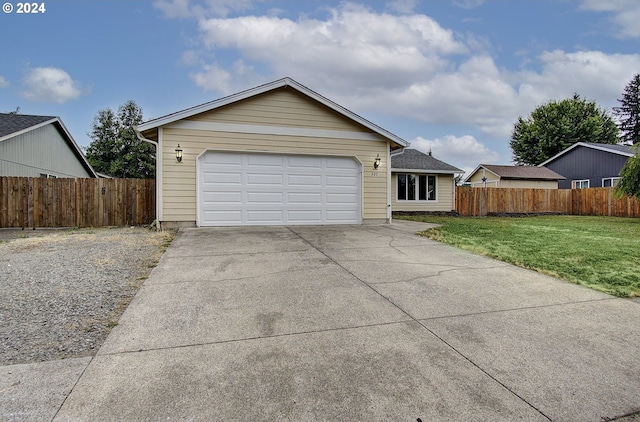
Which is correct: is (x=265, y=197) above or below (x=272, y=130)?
below

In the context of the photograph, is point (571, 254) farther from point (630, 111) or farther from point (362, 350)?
point (630, 111)

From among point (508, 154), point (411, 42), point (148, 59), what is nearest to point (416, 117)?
point (411, 42)

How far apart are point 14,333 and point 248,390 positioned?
2.34 meters

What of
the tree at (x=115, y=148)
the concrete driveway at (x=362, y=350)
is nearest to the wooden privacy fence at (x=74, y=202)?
the concrete driveway at (x=362, y=350)

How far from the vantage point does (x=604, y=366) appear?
2510 millimetres

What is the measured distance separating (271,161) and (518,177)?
21.1 metres

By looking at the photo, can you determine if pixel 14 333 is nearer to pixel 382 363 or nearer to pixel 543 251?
pixel 382 363

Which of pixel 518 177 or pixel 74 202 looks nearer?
pixel 74 202

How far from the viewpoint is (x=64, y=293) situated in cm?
395

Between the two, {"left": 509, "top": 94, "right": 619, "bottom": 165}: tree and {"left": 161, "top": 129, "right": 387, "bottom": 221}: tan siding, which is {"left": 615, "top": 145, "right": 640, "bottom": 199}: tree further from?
{"left": 509, "top": 94, "right": 619, "bottom": 165}: tree

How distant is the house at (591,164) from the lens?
22.7 m

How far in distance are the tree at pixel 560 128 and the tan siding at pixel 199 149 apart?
33414mm

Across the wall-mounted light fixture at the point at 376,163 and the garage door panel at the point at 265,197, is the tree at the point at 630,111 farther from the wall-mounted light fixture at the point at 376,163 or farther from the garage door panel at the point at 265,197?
the garage door panel at the point at 265,197

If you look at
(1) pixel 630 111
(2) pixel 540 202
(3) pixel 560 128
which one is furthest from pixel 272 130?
(1) pixel 630 111
